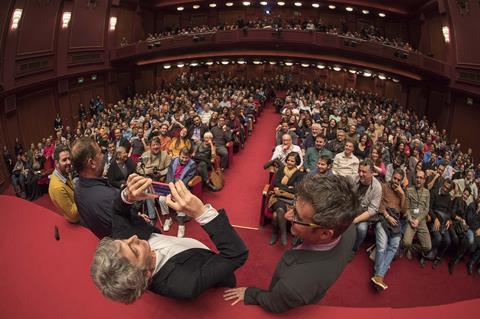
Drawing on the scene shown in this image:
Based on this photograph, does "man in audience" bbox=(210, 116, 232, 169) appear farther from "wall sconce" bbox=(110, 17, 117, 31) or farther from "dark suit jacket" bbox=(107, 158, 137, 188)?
"wall sconce" bbox=(110, 17, 117, 31)

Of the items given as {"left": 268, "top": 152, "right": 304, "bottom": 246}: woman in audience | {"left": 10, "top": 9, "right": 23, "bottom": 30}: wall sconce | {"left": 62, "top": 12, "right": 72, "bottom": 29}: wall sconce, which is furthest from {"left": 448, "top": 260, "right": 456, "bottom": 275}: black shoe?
{"left": 62, "top": 12, "right": 72, "bottom": 29}: wall sconce

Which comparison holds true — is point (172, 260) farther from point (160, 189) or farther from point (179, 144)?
point (179, 144)

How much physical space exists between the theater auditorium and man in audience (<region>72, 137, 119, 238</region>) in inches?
0.5

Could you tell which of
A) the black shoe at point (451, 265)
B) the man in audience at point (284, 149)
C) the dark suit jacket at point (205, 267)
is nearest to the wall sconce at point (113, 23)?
the man in audience at point (284, 149)

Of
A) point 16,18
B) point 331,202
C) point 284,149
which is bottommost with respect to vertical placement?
point 284,149

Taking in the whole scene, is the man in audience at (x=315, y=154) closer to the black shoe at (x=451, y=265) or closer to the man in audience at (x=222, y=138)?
the man in audience at (x=222, y=138)

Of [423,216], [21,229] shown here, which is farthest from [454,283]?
[21,229]

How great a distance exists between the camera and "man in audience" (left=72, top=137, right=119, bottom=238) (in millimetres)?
2014

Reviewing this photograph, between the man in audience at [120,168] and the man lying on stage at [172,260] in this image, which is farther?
the man in audience at [120,168]

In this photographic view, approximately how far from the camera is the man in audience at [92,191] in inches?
79.3

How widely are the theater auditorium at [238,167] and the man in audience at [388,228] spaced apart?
24mm

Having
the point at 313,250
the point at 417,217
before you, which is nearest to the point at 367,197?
the point at 417,217

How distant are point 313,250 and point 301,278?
149mm

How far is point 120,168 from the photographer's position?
472 cm
